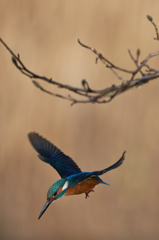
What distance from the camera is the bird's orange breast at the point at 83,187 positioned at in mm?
656

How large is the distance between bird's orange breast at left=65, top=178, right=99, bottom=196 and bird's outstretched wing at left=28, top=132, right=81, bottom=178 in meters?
0.05

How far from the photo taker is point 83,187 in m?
0.66

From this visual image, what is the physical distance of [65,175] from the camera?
0.74 metres

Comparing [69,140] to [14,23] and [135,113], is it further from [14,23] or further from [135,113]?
[14,23]

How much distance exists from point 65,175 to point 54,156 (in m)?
0.08

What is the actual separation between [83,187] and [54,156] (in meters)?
0.16

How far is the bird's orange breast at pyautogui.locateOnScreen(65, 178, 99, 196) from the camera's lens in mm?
656

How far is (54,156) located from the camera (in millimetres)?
814

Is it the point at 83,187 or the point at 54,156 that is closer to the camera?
the point at 83,187

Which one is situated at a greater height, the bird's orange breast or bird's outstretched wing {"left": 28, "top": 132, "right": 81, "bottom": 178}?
bird's outstretched wing {"left": 28, "top": 132, "right": 81, "bottom": 178}

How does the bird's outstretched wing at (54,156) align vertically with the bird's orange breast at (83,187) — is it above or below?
above

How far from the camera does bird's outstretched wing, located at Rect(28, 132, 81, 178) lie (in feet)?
2.44

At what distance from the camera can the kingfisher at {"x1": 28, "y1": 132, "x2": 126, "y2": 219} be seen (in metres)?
0.65

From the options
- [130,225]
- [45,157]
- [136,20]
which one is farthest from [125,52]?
[45,157]
